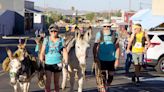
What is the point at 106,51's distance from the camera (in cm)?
1230

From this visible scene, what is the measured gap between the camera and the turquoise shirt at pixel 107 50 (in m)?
12.2

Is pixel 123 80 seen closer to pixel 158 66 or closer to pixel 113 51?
pixel 158 66

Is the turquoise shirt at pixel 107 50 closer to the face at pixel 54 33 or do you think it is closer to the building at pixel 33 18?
the face at pixel 54 33

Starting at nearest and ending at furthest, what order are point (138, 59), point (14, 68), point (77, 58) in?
point (14, 68)
point (77, 58)
point (138, 59)

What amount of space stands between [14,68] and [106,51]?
2.71 meters

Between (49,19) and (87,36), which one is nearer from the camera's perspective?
(87,36)

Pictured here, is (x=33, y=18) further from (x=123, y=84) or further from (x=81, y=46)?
(x=81, y=46)

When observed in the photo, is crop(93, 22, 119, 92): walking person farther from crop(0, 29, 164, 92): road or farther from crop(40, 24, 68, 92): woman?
crop(0, 29, 164, 92): road

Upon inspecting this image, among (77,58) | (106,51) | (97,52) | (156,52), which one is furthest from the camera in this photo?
(156,52)

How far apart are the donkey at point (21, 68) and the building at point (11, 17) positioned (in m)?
60.0

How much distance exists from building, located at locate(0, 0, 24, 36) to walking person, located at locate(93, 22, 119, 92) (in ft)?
194

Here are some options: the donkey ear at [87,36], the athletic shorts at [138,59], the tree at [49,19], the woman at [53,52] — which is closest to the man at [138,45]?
the athletic shorts at [138,59]

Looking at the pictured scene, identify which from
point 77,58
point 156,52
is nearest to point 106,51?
point 77,58

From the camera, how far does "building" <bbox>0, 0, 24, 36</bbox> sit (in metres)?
73.2
